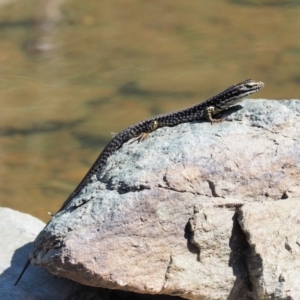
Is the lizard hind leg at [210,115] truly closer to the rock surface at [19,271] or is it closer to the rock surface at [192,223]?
the rock surface at [192,223]

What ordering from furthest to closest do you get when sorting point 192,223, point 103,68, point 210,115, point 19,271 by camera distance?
point 103,68 → point 19,271 → point 210,115 → point 192,223

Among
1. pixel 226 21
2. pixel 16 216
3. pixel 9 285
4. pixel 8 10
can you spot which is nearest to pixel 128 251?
pixel 9 285

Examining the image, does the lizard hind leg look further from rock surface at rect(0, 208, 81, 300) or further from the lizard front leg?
rock surface at rect(0, 208, 81, 300)

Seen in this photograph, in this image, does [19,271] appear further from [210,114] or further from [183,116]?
[210,114]

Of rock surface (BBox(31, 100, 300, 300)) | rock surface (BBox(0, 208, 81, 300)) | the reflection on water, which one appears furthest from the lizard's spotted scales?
the reflection on water

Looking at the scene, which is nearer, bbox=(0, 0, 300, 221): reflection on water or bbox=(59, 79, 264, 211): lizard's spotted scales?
bbox=(59, 79, 264, 211): lizard's spotted scales

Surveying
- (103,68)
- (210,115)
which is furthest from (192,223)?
(103,68)
